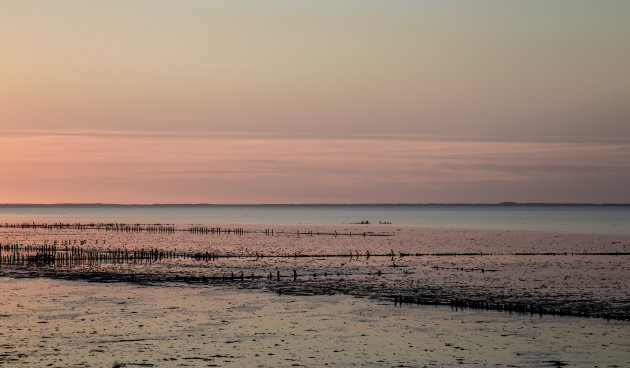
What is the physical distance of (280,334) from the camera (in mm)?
44156

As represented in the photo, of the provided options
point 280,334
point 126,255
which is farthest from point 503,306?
point 126,255

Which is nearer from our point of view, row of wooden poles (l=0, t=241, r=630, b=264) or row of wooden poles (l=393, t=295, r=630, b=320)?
row of wooden poles (l=393, t=295, r=630, b=320)

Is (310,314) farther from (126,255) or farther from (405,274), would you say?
(126,255)

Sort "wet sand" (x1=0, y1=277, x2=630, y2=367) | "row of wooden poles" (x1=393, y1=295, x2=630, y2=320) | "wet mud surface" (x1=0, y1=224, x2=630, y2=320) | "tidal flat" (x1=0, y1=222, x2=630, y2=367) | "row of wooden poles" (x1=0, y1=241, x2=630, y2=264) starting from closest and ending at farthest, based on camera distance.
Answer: "wet sand" (x1=0, y1=277, x2=630, y2=367), "tidal flat" (x1=0, y1=222, x2=630, y2=367), "row of wooden poles" (x1=393, y1=295, x2=630, y2=320), "wet mud surface" (x1=0, y1=224, x2=630, y2=320), "row of wooden poles" (x1=0, y1=241, x2=630, y2=264)

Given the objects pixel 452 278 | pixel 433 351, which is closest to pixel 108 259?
pixel 452 278

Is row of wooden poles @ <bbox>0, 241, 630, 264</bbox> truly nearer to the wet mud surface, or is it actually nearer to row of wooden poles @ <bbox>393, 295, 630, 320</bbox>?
the wet mud surface

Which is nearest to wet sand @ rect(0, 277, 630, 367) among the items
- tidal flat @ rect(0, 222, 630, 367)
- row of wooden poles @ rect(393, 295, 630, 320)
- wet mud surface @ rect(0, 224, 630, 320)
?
tidal flat @ rect(0, 222, 630, 367)

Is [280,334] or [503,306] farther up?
[503,306]

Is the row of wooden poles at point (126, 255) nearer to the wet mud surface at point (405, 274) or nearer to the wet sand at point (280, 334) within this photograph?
the wet mud surface at point (405, 274)

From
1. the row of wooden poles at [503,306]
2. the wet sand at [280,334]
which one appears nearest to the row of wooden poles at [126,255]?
the wet sand at [280,334]

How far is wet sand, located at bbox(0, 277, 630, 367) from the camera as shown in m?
37.5

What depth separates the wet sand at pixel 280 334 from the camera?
1476 inches

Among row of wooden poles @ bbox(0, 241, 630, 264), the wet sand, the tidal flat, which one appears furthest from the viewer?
row of wooden poles @ bbox(0, 241, 630, 264)

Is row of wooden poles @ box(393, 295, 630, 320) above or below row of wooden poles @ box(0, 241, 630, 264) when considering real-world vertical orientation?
below
